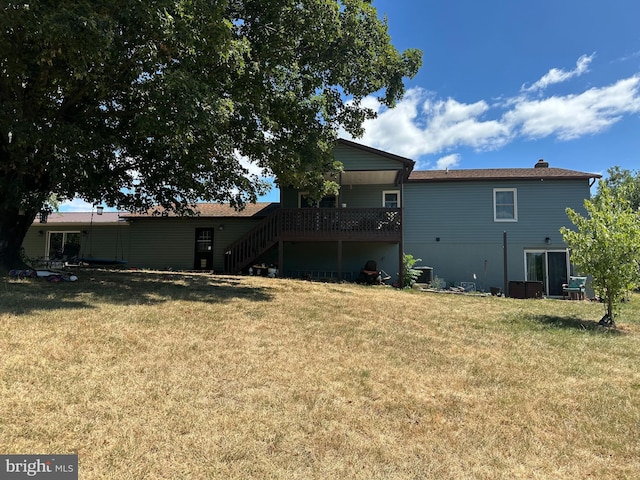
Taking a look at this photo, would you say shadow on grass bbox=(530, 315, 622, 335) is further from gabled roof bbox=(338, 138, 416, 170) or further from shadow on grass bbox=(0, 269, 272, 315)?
gabled roof bbox=(338, 138, 416, 170)

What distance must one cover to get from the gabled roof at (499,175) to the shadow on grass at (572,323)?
8653mm

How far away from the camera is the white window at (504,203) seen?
16.7m

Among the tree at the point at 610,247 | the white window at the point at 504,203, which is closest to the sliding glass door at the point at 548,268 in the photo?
the white window at the point at 504,203

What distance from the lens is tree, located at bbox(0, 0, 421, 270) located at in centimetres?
731

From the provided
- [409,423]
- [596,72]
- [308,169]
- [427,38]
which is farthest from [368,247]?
[409,423]

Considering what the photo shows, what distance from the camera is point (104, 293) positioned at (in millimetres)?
8320

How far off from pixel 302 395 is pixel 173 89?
613 centimetres

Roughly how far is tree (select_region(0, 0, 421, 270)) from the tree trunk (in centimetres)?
3

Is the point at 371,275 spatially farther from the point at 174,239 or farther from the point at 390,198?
the point at 174,239

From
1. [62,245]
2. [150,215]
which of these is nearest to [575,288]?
[150,215]

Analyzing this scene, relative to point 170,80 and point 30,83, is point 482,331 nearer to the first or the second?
point 170,80

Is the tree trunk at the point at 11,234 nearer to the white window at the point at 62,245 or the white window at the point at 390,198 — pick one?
the white window at the point at 62,245

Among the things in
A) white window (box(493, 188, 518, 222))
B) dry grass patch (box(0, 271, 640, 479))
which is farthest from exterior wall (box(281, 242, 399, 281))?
dry grass patch (box(0, 271, 640, 479))

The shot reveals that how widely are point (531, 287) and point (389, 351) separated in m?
10.5
